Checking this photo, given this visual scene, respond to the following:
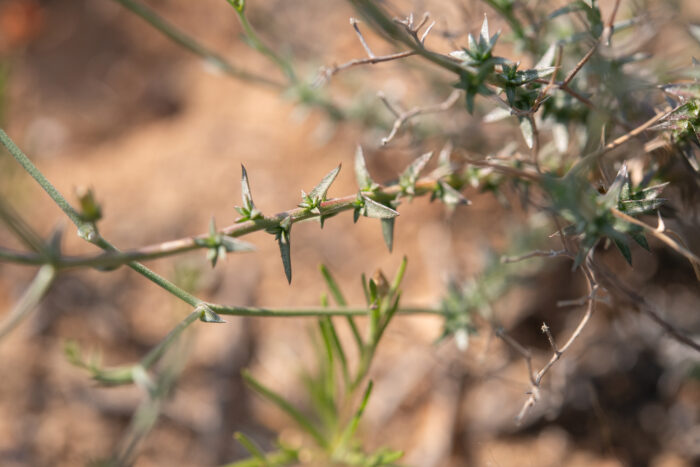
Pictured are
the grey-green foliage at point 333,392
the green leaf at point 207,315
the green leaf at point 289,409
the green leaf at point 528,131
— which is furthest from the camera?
the green leaf at point 289,409

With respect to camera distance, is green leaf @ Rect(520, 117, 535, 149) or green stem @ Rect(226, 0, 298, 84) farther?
green stem @ Rect(226, 0, 298, 84)

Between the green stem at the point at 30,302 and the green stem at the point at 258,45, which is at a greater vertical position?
the green stem at the point at 258,45

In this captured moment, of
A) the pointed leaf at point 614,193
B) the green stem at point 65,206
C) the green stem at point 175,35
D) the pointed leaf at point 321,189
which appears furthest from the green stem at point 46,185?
the pointed leaf at point 614,193

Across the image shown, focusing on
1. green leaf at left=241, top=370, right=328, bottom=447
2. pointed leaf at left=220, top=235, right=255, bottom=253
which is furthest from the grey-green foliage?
pointed leaf at left=220, top=235, right=255, bottom=253

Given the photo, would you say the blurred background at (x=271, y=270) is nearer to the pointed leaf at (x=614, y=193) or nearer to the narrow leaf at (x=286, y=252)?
the pointed leaf at (x=614, y=193)

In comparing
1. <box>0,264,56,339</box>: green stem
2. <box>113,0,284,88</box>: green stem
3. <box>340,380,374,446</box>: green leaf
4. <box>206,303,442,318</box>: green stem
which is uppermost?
<box>113,0,284,88</box>: green stem

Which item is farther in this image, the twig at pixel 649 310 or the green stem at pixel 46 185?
the twig at pixel 649 310

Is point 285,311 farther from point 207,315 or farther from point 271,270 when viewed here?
point 271,270

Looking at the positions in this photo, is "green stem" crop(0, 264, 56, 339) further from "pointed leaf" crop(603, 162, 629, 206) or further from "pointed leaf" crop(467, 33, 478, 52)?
"pointed leaf" crop(603, 162, 629, 206)

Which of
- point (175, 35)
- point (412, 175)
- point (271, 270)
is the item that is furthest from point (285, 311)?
point (271, 270)

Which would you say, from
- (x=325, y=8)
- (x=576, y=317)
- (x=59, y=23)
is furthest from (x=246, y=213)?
(x=59, y=23)
